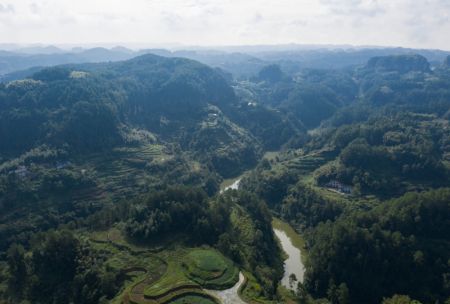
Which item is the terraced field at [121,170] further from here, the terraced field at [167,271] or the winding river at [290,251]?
the winding river at [290,251]

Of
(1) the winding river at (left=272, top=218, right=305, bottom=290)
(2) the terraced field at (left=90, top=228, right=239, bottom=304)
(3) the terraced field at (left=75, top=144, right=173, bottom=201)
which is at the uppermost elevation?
(2) the terraced field at (left=90, top=228, right=239, bottom=304)

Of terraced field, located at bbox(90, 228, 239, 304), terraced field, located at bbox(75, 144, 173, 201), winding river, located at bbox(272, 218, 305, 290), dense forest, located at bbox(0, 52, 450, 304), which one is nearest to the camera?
terraced field, located at bbox(90, 228, 239, 304)

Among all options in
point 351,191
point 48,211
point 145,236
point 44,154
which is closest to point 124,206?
point 145,236

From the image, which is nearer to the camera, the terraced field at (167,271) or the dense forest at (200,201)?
the terraced field at (167,271)

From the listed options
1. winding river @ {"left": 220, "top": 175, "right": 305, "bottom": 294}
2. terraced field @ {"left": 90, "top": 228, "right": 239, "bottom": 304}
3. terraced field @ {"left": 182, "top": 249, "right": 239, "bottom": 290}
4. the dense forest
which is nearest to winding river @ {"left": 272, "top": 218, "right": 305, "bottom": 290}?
winding river @ {"left": 220, "top": 175, "right": 305, "bottom": 294}

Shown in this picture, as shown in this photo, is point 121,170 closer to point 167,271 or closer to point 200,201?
point 200,201

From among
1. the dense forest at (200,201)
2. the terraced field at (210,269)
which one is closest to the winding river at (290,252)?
the dense forest at (200,201)

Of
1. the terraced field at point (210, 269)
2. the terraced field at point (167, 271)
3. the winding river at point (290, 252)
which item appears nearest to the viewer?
the terraced field at point (167, 271)

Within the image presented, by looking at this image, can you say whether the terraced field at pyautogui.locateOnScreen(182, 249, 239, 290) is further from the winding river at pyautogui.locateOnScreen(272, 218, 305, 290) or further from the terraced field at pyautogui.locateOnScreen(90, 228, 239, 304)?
the winding river at pyautogui.locateOnScreen(272, 218, 305, 290)
